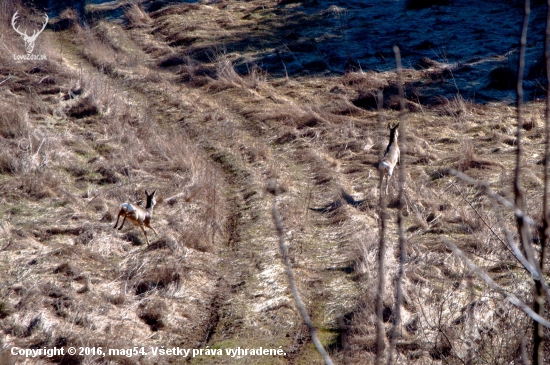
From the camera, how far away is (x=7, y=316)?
515cm

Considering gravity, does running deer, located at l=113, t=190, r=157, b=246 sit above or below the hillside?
above

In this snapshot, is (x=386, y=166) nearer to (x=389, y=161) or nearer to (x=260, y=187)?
(x=389, y=161)

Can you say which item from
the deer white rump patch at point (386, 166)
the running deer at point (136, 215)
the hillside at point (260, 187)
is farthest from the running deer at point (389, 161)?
the running deer at point (136, 215)

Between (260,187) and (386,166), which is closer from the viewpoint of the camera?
(386,166)

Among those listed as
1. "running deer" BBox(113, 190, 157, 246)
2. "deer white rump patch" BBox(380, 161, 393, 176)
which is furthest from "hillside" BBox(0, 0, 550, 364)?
"deer white rump patch" BBox(380, 161, 393, 176)

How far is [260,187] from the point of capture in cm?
894

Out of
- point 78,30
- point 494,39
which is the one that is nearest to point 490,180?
point 494,39

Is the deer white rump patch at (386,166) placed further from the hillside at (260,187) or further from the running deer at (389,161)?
the hillside at (260,187)

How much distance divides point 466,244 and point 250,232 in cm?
248

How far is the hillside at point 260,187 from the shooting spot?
5.40 meters

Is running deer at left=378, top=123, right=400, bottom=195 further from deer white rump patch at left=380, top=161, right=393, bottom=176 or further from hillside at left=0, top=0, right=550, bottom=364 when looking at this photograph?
hillside at left=0, top=0, right=550, bottom=364

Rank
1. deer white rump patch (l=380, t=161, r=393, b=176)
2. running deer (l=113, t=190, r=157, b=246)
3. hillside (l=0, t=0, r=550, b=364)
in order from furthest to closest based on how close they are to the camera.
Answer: deer white rump patch (l=380, t=161, r=393, b=176) < running deer (l=113, t=190, r=157, b=246) < hillside (l=0, t=0, r=550, b=364)

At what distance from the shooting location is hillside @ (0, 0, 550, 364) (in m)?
5.40

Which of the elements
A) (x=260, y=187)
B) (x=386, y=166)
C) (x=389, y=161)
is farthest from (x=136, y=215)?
(x=389, y=161)
